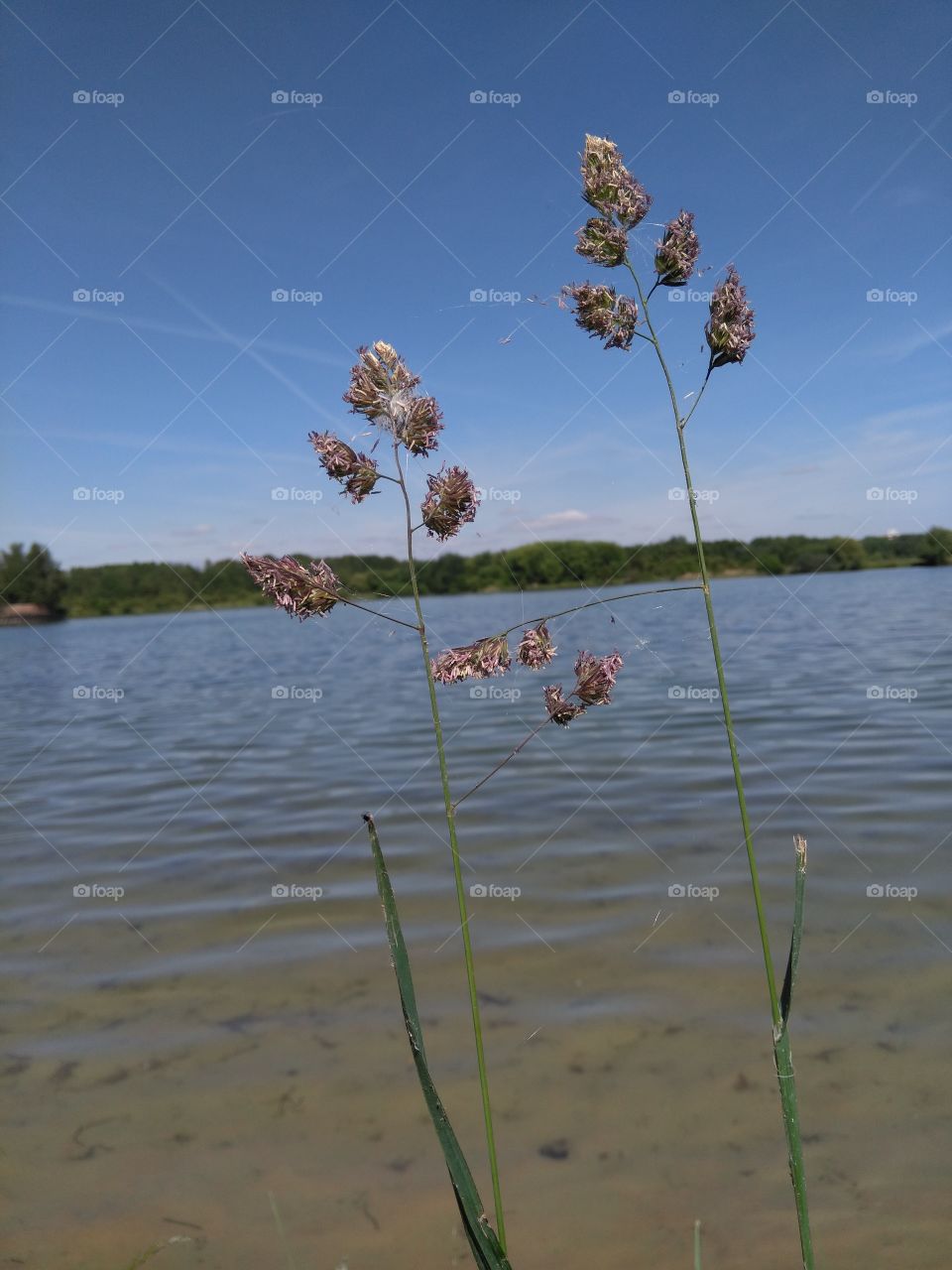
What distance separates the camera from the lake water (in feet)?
9.71

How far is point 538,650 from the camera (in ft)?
5.41

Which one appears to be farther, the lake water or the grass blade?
the lake water

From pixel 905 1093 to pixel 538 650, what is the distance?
2.74 meters

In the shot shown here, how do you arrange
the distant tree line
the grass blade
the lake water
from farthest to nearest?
1. the distant tree line
2. the lake water
3. the grass blade

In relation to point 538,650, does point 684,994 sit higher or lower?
lower

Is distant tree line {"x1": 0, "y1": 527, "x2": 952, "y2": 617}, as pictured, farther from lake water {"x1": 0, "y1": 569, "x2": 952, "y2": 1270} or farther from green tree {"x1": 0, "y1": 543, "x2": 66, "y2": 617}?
lake water {"x1": 0, "y1": 569, "x2": 952, "y2": 1270}

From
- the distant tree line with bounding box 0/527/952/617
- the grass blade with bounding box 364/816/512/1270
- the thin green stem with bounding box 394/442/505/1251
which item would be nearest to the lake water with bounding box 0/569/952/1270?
the thin green stem with bounding box 394/442/505/1251

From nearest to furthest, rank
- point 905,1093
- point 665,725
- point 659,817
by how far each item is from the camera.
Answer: point 905,1093, point 659,817, point 665,725

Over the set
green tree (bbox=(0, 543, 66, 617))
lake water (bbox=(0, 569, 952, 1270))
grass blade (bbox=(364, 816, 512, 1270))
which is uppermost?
green tree (bbox=(0, 543, 66, 617))

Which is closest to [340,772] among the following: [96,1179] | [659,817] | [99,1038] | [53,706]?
[659,817]

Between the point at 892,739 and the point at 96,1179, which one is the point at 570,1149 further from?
the point at 892,739

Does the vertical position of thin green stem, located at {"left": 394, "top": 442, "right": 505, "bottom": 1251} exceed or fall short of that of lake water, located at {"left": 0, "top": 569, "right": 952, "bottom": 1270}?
it exceeds it

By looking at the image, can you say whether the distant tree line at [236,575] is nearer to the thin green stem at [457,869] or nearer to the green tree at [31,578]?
the green tree at [31,578]

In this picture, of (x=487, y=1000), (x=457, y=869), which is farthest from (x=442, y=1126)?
(x=487, y=1000)
